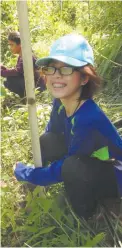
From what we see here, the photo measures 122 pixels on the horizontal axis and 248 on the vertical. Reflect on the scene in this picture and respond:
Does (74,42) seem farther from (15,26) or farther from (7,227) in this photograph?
(15,26)

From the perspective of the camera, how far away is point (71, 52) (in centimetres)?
125

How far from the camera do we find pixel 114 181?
1.39 metres

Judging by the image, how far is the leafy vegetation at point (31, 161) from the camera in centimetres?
131

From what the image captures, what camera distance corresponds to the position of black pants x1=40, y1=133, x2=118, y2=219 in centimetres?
132

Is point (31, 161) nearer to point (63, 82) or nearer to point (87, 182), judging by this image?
point (87, 182)

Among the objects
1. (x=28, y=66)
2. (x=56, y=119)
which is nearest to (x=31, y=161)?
(x=56, y=119)

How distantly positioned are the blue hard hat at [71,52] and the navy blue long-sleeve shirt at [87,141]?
0.53 ft

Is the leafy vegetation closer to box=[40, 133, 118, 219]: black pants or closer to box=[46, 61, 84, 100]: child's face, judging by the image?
box=[40, 133, 118, 219]: black pants

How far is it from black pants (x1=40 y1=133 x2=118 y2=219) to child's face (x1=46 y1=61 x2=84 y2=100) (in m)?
0.24

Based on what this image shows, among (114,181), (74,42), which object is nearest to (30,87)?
(74,42)

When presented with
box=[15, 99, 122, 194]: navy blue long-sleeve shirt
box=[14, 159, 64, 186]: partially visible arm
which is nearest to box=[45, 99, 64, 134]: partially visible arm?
box=[15, 99, 122, 194]: navy blue long-sleeve shirt

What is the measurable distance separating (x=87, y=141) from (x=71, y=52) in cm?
32

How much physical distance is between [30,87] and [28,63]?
0.08m

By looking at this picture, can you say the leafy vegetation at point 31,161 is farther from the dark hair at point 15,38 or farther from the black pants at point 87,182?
the dark hair at point 15,38
